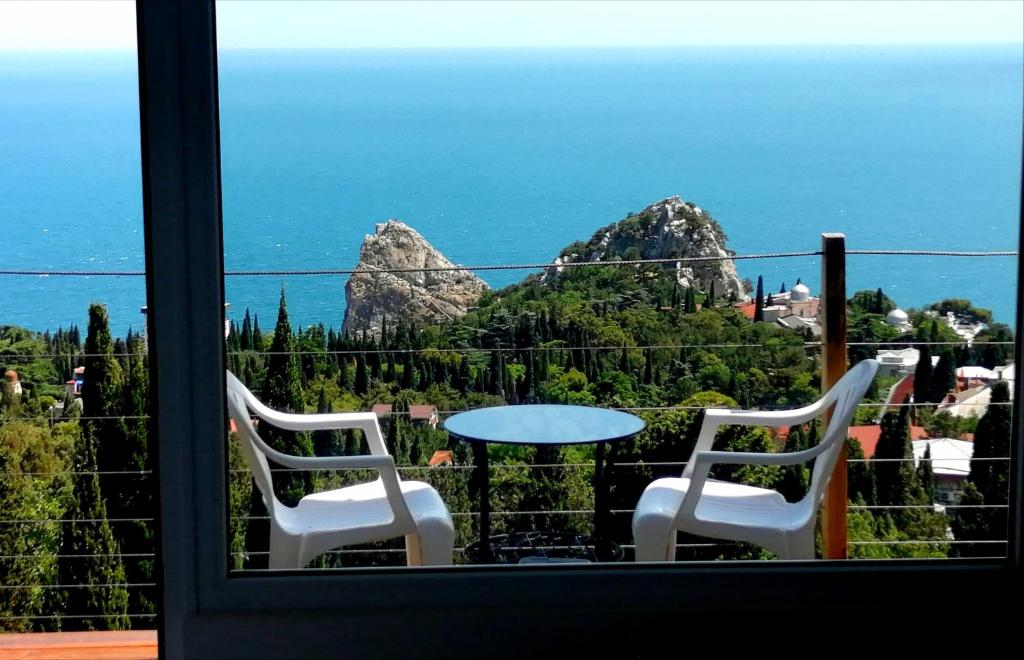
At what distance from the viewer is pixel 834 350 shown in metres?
2.75

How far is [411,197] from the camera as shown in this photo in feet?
30.7

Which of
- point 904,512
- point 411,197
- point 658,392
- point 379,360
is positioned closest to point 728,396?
point 658,392

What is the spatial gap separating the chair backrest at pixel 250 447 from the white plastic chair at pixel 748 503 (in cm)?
77

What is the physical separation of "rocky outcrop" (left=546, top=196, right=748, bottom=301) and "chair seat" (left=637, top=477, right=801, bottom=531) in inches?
148

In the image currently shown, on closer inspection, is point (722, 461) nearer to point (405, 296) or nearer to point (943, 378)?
point (943, 378)

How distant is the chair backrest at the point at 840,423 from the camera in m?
2.24

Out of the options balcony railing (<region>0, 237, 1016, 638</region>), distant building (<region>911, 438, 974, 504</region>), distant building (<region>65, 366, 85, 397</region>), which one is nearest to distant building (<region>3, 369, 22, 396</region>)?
balcony railing (<region>0, 237, 1016, 638</region>)

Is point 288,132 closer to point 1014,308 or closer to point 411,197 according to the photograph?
point 411,197

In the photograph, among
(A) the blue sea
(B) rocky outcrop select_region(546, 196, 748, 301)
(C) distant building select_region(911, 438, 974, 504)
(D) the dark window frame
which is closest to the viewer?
(D) the dark window frame

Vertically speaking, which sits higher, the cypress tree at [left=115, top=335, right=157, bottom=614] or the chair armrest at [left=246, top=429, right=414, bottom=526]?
the chair armrest at [left=246, top=429, right=414, bottom=526]

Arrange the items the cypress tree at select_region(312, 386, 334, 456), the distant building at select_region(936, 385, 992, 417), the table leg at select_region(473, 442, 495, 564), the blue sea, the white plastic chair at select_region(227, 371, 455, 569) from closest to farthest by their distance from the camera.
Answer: the white plastic chair at select_region(227, 371, 455, 569) < the table leg at select_region(473, 442, 495, 564) < the cypress tree at select_region(312, 386, 334, 456) < the distant building at select_region(936, 385, 992, 417) < the blue sea

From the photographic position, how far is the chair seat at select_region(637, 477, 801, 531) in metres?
2.29

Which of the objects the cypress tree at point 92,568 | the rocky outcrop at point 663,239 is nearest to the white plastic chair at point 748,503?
the cypress tree at point 92,568

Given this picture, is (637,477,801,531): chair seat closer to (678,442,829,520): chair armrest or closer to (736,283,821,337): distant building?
(678,442,829,520): chair armrest
